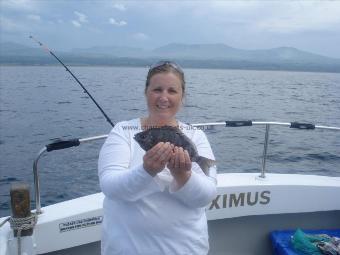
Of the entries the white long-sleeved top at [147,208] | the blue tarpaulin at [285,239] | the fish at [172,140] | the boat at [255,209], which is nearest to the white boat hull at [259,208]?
the boat at [255,209]

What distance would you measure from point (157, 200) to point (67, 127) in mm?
17336

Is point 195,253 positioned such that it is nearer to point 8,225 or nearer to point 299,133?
point 8,225

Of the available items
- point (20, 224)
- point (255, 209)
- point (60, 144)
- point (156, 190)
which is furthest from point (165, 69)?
point (255, 209)

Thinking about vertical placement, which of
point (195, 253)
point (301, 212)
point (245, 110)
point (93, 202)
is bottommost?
point (245, 110)

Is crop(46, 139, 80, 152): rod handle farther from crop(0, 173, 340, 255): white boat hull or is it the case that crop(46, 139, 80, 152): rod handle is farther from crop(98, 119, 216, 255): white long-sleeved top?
crop(98, 119, 216, 255): white long-sleeved top

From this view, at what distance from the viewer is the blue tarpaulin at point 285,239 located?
3.90m

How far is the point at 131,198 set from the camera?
6.54ft

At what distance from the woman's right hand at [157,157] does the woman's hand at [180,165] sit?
0.11ft

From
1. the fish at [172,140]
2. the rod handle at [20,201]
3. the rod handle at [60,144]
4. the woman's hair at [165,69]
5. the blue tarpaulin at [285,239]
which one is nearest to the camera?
the fish at [172,140]

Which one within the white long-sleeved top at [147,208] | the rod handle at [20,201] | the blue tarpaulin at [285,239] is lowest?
the blue tarpaulin at [285,239]

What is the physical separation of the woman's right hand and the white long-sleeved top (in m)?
0.11

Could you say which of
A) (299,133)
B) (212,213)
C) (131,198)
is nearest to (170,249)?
(131,198)

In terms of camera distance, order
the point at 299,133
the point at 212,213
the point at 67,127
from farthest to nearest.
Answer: the point at 67,127 → the point at 299,133 → the point at 212,213

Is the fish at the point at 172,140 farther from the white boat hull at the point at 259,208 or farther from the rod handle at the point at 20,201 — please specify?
the white boat hull at the point at 259,208
